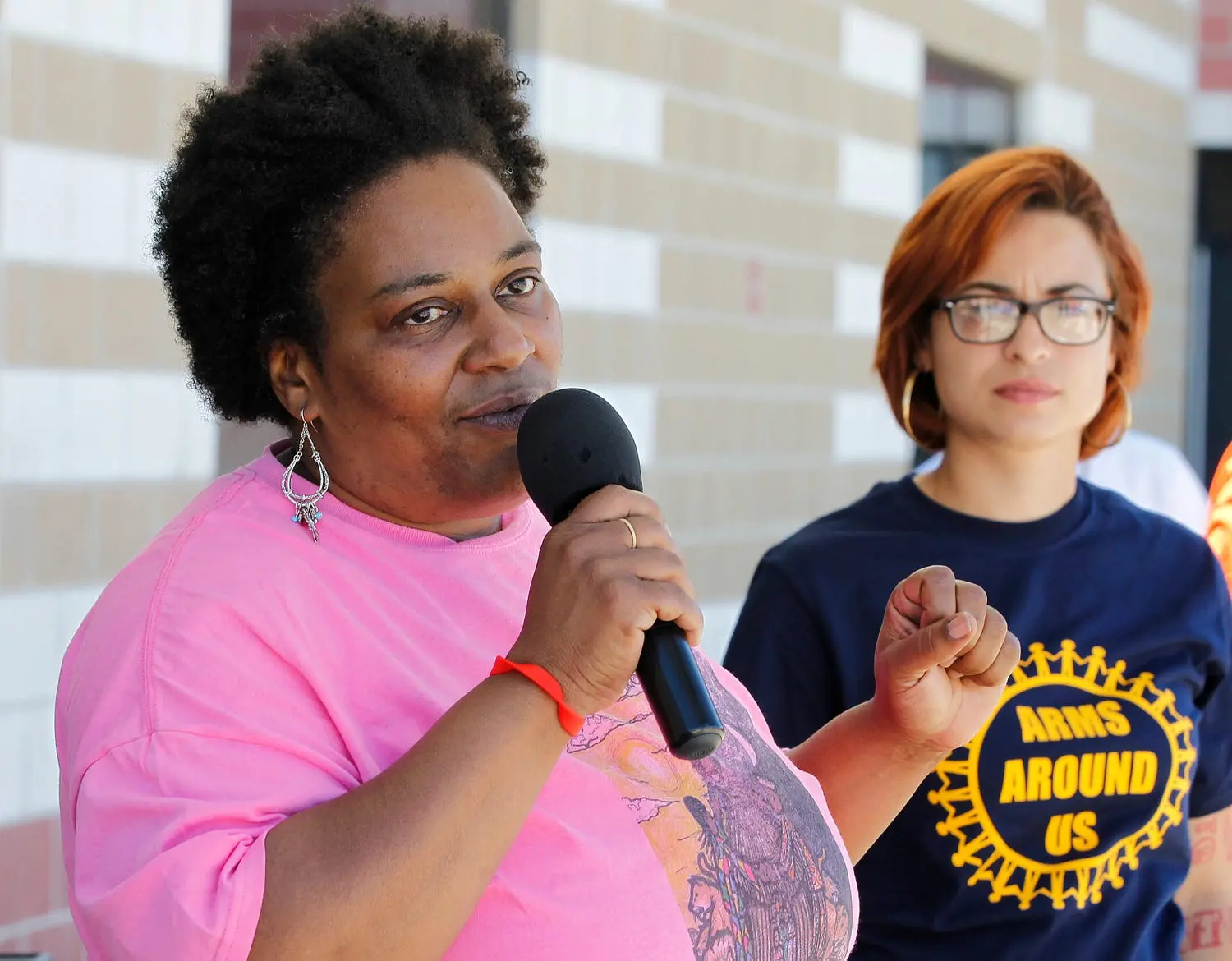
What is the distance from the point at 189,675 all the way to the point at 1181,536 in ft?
5.97

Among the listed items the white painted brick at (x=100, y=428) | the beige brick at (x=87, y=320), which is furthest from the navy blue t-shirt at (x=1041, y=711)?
the beige brick at (x=87, y=320)

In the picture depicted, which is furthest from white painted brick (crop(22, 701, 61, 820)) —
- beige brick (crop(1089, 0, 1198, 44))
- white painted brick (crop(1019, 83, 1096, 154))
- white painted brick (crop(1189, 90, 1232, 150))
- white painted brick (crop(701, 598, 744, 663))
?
white painted brick (crop(1189, 90, 1232, 150))

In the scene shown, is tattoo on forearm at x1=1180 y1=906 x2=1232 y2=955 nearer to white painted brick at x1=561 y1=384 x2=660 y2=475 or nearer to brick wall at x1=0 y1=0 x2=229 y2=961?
brick wall at x1=0 y1=0 x2=229 y2=961

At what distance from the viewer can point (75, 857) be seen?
1369 millimetres

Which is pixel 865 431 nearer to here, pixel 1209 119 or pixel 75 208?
pixel 75 208

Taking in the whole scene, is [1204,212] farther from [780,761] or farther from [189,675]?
[189,675]

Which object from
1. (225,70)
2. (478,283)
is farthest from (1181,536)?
(225,70)

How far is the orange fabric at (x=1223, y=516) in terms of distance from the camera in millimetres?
2822

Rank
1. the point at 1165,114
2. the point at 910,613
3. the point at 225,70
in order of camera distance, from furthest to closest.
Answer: the point at 1165,114 → the point at 225,70 → the point at 910,613

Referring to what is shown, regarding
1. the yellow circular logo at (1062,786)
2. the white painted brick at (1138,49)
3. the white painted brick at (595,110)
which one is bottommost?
the yellow circular logo at (1062,786)

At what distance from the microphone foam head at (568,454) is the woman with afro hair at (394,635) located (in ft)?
0.17

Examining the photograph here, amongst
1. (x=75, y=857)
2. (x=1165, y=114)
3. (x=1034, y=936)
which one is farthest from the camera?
(x=1165, y=114)

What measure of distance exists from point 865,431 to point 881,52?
1463mm

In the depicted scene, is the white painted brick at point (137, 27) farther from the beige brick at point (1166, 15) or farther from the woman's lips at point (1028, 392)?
the beige brick at point (1166, 15)
